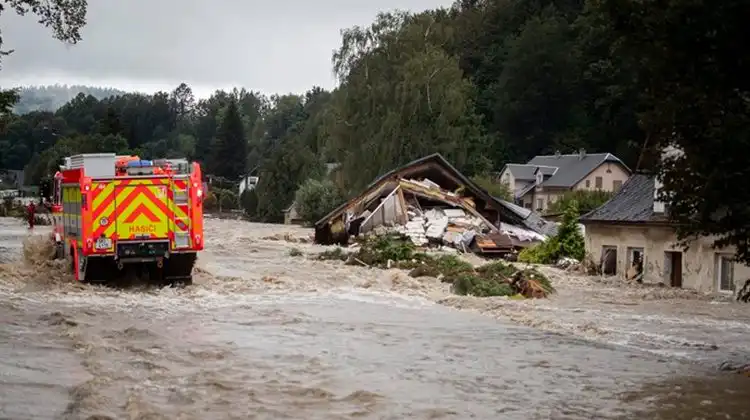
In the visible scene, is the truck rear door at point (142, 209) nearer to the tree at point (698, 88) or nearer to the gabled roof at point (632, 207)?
the tree at point (698, 88)

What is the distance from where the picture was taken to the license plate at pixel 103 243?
2166 cm

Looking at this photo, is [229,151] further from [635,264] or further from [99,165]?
[99,165]

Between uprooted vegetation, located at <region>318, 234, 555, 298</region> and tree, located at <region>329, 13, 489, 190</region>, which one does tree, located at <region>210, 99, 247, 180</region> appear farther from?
uprooted vegetation, located at <region>318, 234, 555, 298</region>

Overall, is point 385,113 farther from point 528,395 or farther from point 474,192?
point 528,395

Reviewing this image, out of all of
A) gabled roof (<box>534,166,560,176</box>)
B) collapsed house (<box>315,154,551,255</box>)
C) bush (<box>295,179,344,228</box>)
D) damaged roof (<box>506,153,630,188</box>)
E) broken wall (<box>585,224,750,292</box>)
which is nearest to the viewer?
broken wall (<box>585,224,750,292</box>)

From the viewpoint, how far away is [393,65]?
75250 millimetres

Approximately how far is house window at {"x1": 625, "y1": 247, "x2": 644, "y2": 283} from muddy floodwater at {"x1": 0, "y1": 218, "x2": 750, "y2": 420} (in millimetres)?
4930

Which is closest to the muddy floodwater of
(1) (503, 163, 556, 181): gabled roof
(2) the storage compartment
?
(2) the storage compartment

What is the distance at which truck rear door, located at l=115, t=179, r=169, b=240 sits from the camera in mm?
21906

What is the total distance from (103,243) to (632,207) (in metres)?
18.7

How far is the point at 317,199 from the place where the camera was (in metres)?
83.6

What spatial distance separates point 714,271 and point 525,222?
819 inches

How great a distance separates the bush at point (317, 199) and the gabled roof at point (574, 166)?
23829 millimetres

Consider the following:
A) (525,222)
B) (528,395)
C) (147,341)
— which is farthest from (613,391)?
(525,222)
